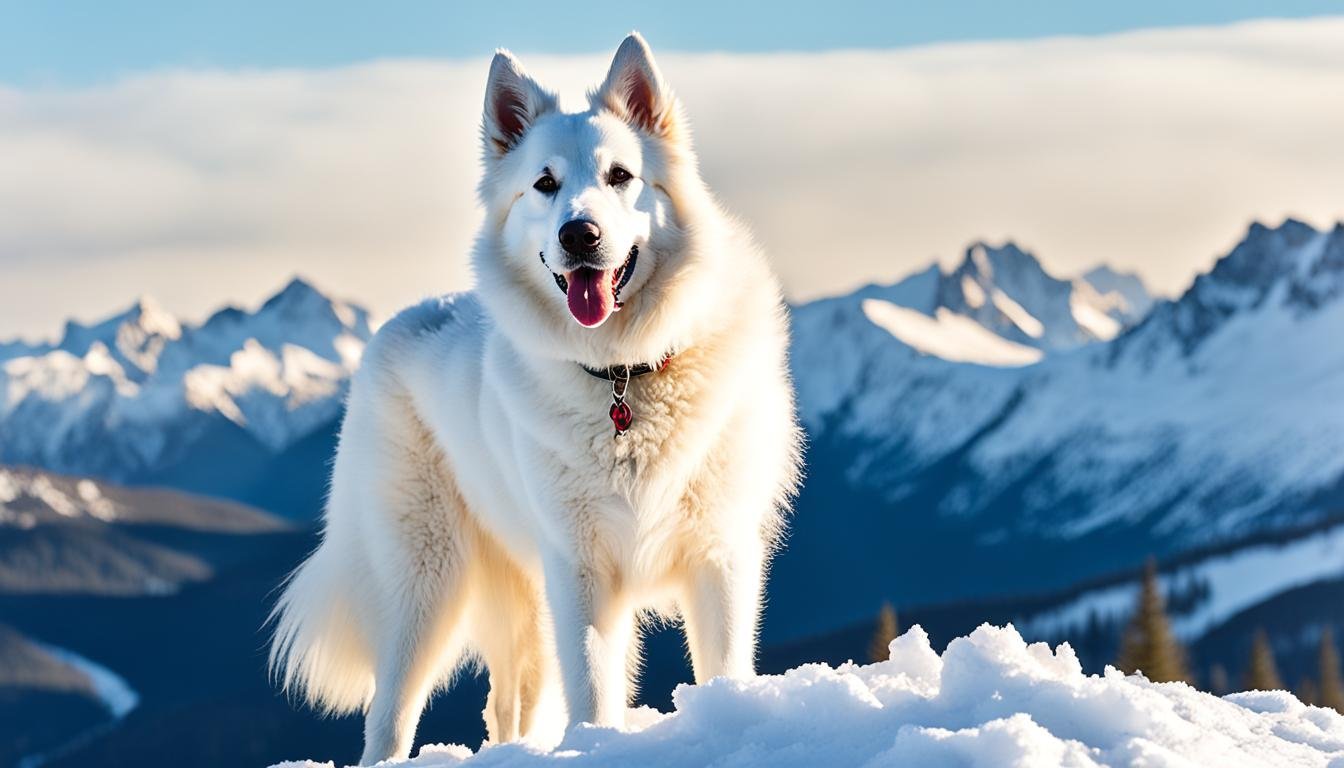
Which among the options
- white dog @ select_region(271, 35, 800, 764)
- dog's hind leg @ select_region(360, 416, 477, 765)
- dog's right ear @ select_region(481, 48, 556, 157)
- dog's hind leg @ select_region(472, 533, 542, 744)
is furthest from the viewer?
dog's hind leg @ select_region(472, 533, 542, 744)

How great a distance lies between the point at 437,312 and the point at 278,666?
2.94 meters

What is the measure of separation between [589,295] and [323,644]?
4413 mm

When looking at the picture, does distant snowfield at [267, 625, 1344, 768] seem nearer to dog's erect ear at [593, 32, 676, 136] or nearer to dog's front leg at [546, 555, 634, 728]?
dog's front leg at [546, 555, 634, 728]

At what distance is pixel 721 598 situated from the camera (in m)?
7.98

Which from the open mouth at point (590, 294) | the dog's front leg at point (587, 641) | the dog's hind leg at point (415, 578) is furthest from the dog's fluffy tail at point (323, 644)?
the open mouth at point (590, 294)

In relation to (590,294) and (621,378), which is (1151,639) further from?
(590,294)

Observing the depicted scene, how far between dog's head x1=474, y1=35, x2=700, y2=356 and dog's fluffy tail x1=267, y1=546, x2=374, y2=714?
328 cm

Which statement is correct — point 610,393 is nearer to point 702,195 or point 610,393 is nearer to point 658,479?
point 658,479

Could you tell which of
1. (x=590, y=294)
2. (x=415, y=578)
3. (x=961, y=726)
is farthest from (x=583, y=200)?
(x=415, y=578)

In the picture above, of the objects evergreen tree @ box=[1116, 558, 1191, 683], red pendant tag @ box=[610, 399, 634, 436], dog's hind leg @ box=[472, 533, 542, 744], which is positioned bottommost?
dog's hind leg @ box=[472, 533, 542, 744]

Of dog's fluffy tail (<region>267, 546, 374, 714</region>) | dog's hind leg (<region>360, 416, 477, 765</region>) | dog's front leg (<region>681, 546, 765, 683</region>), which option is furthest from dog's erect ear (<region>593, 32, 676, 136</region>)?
dog's fluffy tail (<region>267, 546, 374, 714</region>)

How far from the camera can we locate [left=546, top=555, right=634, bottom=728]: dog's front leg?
790 centimetres

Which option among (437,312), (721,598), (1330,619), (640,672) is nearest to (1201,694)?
(721,598)

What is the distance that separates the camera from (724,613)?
798 centimetres
